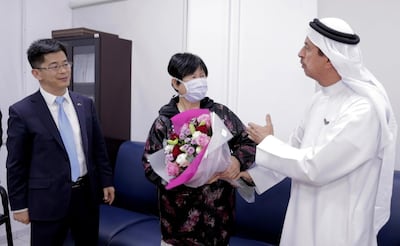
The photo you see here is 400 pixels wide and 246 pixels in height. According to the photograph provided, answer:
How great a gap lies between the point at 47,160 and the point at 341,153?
1.47 meters

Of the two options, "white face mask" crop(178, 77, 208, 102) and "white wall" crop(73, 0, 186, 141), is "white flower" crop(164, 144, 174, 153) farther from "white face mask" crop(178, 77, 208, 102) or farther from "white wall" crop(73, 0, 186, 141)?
"white wall" crop(73, 0, 186, 141)

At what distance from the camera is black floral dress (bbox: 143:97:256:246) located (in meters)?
1.78

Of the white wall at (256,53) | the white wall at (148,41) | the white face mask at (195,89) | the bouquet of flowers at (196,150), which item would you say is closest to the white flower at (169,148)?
the bouquet of flowers at (196,150)

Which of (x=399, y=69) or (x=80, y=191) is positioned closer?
(x=80, y=191)

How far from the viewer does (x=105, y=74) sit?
3258 millimetres

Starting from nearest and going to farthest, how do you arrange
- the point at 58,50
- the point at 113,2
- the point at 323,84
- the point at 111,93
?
the point at 323,84, the point at 58,50, the point at 111,93, the point at 113,2

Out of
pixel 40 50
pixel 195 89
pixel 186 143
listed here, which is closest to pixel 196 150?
pixel 186 143

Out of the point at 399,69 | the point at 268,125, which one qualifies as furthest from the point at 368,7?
the point at 268,125

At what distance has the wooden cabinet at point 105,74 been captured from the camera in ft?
10.6

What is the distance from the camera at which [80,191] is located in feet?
6.66

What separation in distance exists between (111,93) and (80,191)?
1479mm

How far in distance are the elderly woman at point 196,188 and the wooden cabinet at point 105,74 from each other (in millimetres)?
1481

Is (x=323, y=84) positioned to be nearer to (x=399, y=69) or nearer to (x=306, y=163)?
(x=306, y=163)

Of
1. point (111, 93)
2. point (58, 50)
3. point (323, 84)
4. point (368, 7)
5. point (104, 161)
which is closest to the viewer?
point (323, 84)
